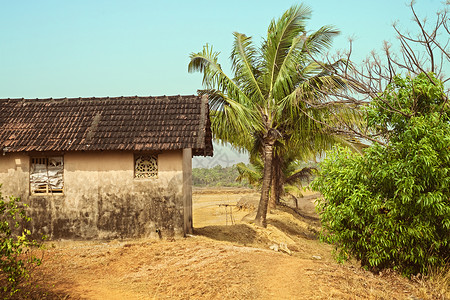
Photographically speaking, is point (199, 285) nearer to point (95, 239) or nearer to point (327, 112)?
point (95, 239)

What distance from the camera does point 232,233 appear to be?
51.7 ft

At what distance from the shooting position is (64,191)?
43.3 feet

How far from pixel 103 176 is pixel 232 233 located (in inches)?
203

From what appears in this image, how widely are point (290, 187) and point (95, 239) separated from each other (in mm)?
18893

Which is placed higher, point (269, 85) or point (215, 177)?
point (269, 85)

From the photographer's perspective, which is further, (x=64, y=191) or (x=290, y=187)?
(x=290, y=187)

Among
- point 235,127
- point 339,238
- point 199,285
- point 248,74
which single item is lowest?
point 199,285

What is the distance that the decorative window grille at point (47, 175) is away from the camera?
523 inches

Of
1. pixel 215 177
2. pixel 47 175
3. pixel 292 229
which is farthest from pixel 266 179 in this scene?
pixel 215 177

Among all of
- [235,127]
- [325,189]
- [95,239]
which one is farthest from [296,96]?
[95,239]

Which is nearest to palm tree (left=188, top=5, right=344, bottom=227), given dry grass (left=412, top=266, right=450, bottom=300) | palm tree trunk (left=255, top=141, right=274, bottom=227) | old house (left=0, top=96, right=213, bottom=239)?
palm tree trunk (left=255, top=141, right=274, bottom=227)

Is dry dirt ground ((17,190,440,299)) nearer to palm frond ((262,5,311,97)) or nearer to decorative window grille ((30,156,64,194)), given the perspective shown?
decorative window grille ((30,156,64,194))

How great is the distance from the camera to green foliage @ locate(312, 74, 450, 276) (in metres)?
9.08

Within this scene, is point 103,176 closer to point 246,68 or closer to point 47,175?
point 47,175
